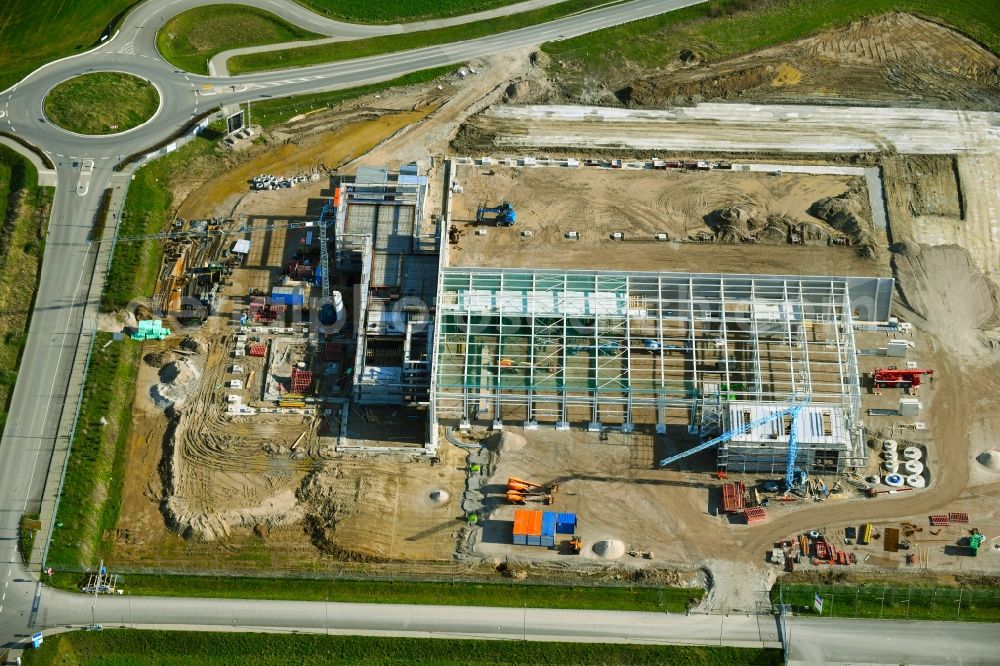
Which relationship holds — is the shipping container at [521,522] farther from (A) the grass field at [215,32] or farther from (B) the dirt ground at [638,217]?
(A) the grass field at [215,32]

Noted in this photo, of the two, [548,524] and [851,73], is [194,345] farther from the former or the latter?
[851,73]

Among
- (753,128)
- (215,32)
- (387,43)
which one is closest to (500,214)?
(753,128)

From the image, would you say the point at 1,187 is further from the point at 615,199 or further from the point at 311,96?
the point at 615,199

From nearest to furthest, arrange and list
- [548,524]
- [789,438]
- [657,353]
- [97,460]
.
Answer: [548,524] < [789,438] < [97,460] < [657,353]

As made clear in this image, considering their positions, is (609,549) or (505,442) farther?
(505,442)

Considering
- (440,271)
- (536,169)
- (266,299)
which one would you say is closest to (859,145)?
(536,169)
